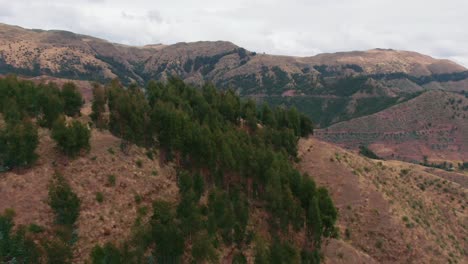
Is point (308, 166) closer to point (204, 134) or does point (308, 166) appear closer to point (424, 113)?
point (204, 134)

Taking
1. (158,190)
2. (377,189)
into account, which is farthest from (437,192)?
(158,190)

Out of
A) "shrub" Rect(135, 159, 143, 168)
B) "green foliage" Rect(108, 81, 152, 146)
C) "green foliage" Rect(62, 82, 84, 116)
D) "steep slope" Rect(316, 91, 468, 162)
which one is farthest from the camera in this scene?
"steep slope" Rect(316, 91, 468, 162)

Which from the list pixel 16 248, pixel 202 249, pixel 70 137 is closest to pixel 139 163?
pixel 70 137

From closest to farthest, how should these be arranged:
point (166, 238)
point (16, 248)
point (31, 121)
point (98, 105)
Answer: point (16, 248) → point (166, 238) → point (31, 121) → point (98, 105)

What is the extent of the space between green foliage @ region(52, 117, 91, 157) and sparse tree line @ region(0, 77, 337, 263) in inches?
3.9

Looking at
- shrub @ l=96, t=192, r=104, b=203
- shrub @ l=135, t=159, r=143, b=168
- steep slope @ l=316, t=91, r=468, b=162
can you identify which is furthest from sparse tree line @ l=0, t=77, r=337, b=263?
steep slope @ l=316, t=91, r=468, b=162

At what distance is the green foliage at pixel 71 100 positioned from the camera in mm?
51500

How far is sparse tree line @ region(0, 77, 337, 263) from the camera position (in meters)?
31.1

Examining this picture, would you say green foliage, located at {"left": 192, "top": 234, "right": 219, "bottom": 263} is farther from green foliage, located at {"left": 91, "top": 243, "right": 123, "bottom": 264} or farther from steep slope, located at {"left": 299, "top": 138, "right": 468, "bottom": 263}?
steep slope, located at {"left": 299, "top": 138, "right": 468, "bottom": 263}

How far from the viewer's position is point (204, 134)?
43469 mm

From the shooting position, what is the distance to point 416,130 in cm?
17038

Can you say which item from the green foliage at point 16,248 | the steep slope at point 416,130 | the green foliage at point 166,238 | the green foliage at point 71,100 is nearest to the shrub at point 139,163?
the green foliage at point 166,238

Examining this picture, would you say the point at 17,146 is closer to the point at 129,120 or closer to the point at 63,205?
the point at 63,205

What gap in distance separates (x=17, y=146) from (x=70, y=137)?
4720mm
